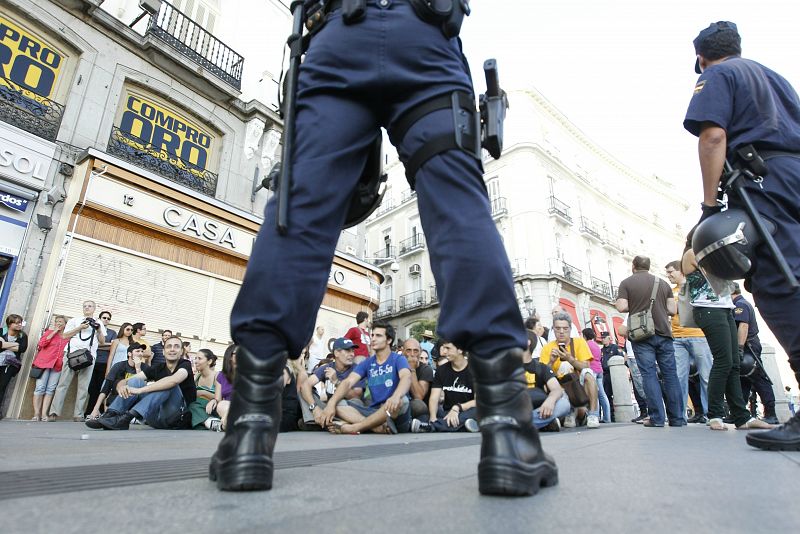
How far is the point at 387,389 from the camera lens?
4.94m

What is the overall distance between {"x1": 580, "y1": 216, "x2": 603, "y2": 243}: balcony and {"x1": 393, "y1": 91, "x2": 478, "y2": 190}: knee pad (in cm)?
2636

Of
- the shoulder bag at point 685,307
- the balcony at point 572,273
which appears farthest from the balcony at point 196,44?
the balcony at point 572,273

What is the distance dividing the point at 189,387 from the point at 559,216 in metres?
21.9

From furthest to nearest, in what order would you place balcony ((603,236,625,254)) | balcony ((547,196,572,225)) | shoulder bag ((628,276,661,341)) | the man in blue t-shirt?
balcony ((603,236,625,254)), balcony ((547,196,572,225)), shoulder bag ((628,276,661,341)), the man in blue t-shirt

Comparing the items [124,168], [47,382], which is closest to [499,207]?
[124,168]

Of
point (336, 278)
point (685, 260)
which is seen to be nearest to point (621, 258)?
point (336, 278)

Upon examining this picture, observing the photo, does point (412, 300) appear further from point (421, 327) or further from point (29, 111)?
point (29, 111)

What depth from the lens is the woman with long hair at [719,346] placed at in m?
4.11

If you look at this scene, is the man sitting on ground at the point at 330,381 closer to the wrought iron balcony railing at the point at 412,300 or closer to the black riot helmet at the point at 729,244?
the black riot helmet at the point at 729,244

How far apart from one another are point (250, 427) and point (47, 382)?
7.60 meters

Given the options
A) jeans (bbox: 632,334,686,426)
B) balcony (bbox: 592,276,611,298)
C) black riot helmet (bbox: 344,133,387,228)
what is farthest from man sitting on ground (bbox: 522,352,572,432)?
balcony (bbox: 592,276,611,298)

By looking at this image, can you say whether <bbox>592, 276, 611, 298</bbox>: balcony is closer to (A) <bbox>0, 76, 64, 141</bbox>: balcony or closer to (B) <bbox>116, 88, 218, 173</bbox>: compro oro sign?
(B) <bbox>116, 88, 218, 173</bbox>: compro oro sign

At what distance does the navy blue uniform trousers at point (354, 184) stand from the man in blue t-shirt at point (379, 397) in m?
3.58

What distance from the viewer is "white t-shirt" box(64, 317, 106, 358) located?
6754mm
